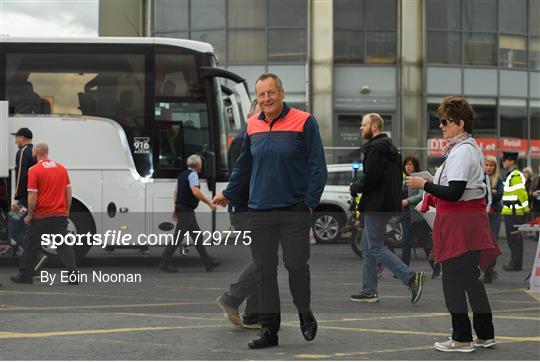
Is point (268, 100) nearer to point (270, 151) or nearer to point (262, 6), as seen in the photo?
point (270, 151)

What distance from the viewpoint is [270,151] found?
6863 millimetres

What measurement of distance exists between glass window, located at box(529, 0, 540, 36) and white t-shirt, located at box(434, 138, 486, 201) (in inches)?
1125

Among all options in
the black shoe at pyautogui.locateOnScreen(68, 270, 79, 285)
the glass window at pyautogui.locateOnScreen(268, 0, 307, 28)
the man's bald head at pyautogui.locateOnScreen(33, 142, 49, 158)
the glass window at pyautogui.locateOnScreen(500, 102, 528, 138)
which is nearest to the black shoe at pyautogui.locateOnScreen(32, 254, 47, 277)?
the black shoe at pyautogui.locateOnScreen(68, 270, 79, 285)

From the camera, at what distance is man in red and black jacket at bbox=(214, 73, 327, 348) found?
688 centimetres

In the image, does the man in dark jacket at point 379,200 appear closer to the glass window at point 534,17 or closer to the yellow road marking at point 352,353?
the yellow road marking at point 352,353

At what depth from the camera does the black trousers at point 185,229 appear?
46.1 feet

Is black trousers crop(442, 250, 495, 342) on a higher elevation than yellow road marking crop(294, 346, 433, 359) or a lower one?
higher

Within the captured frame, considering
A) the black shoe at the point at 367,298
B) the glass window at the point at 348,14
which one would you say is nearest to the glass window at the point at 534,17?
the glass window at the point at 348,14

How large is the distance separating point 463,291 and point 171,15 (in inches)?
1094

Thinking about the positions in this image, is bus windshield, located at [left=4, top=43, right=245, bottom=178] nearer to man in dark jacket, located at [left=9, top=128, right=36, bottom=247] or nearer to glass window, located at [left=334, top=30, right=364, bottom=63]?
man in dark jacket, located at [left=9, top=128, right=36, bottom=247]

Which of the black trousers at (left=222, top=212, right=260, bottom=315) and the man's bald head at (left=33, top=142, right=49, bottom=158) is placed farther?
the man's bald head at (left=33, top=142, right=49, bottom=158)

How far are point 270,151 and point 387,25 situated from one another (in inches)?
1073

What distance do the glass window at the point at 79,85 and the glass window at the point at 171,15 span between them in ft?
59.1

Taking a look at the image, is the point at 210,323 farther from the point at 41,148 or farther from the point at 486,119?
the point at 486,119
